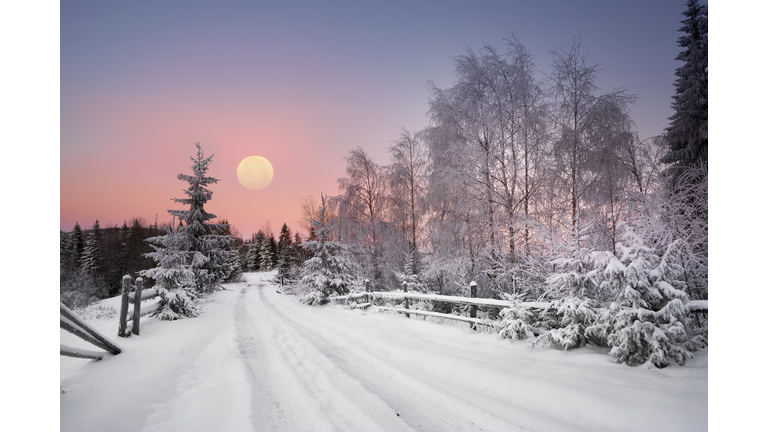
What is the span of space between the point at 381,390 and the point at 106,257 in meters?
16.6

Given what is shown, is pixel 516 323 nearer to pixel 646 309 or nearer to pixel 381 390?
pixel 646 309

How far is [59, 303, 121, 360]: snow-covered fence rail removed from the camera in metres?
3.01

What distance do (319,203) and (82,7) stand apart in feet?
34.5

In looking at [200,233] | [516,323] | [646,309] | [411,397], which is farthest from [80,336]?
[200,233]

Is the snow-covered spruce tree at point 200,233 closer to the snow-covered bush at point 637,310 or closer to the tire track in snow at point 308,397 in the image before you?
the tire track in snow at point 308,397

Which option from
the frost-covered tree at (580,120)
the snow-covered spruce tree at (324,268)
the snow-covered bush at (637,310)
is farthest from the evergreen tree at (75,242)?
the frost-covered tree at (580,120)

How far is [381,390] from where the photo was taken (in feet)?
10.5

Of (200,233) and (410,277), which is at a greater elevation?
(200,233)

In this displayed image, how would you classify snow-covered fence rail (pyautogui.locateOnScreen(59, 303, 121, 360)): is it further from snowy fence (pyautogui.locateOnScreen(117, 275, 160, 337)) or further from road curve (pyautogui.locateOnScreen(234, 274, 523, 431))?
road curve (pyautogui.locateOnScreen(234, 274, 523, 431))

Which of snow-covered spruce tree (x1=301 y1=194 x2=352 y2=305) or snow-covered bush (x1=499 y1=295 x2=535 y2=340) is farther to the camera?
snow-covered spruce tree (x1=301 y1=194 x2=352 y2=305)

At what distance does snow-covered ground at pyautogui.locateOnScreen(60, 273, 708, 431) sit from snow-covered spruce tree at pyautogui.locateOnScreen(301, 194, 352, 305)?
7.49m

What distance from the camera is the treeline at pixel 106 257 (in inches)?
175

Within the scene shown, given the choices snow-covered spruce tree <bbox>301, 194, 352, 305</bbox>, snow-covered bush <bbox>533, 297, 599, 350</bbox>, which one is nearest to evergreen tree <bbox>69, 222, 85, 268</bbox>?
snow-covered bush <bbox>533, 297, 599, 350</bbox>
